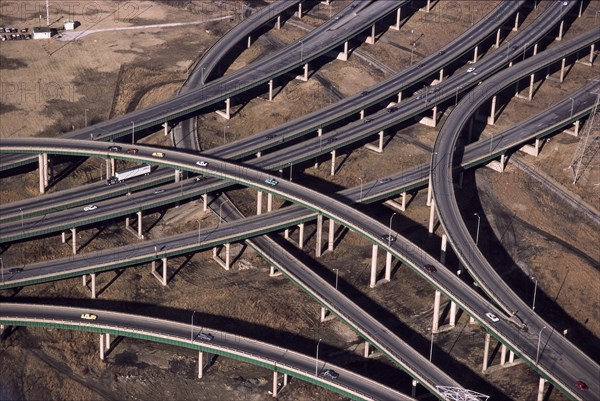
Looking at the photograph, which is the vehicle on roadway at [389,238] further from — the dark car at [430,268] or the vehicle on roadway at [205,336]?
the vehicle on roadway at [205,336]

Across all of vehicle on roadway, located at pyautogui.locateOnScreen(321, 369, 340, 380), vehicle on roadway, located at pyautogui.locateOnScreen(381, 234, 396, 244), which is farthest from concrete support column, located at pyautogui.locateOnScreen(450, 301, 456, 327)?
vehicle on roadway, located at pyautogui.locateOnScreen(321, 369, 340, 380)

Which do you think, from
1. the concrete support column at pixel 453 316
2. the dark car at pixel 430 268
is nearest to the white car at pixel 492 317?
the dark car at pixel 430 268

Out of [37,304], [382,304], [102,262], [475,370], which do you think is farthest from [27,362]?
[475,370]

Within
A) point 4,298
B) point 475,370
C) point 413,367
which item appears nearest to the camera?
point 413,367

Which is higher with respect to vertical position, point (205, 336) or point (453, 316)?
point (205, 336)

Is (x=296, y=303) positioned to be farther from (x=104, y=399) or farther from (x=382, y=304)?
(x=104, y=399)

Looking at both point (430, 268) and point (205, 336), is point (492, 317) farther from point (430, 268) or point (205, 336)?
point (205, 336)

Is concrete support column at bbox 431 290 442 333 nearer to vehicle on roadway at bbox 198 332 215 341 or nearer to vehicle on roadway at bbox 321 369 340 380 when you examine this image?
vehicle on roadway at bbox 321 369 340 380

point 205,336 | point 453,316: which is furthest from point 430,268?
point 205,336
